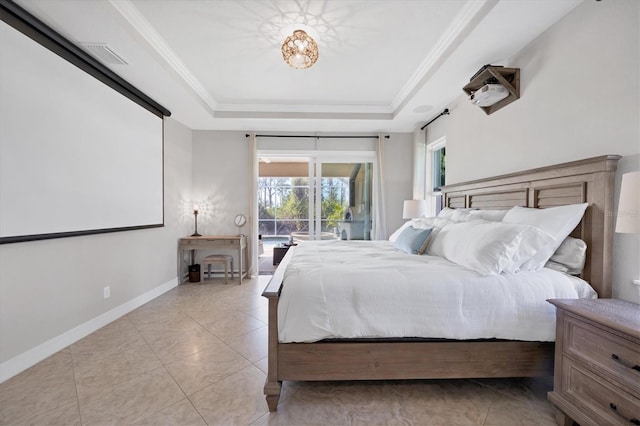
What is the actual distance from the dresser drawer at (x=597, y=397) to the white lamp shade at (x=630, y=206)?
72 cm

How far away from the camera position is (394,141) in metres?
4.69

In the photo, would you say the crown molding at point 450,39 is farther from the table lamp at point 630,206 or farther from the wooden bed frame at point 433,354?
the table lamp at point 630,206

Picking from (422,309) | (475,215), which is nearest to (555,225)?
(475,215)

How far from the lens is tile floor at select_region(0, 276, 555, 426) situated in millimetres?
1446

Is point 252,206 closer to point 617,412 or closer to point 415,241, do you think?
point 415,241

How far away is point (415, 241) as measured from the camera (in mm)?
2477

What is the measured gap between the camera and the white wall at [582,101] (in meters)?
1.49

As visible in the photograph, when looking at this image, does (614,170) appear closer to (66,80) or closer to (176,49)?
(176,49)

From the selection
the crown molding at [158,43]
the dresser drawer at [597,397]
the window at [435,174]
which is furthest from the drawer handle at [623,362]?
the crown molding at [158,43]

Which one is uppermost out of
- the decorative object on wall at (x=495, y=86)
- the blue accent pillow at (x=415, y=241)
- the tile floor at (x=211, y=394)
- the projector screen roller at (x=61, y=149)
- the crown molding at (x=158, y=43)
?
the crown molding at (x=158, y=43)

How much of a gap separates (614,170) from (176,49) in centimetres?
366

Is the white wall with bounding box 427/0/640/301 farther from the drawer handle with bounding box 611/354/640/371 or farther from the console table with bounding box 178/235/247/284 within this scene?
the console table with bounding box 178/235/247/284

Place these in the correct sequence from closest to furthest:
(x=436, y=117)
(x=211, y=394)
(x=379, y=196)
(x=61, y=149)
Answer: (x=211, y=394), (x=61, y=149), (x=436, y=117), (x=379, y=196)

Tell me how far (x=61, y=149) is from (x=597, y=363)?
3.84 m
